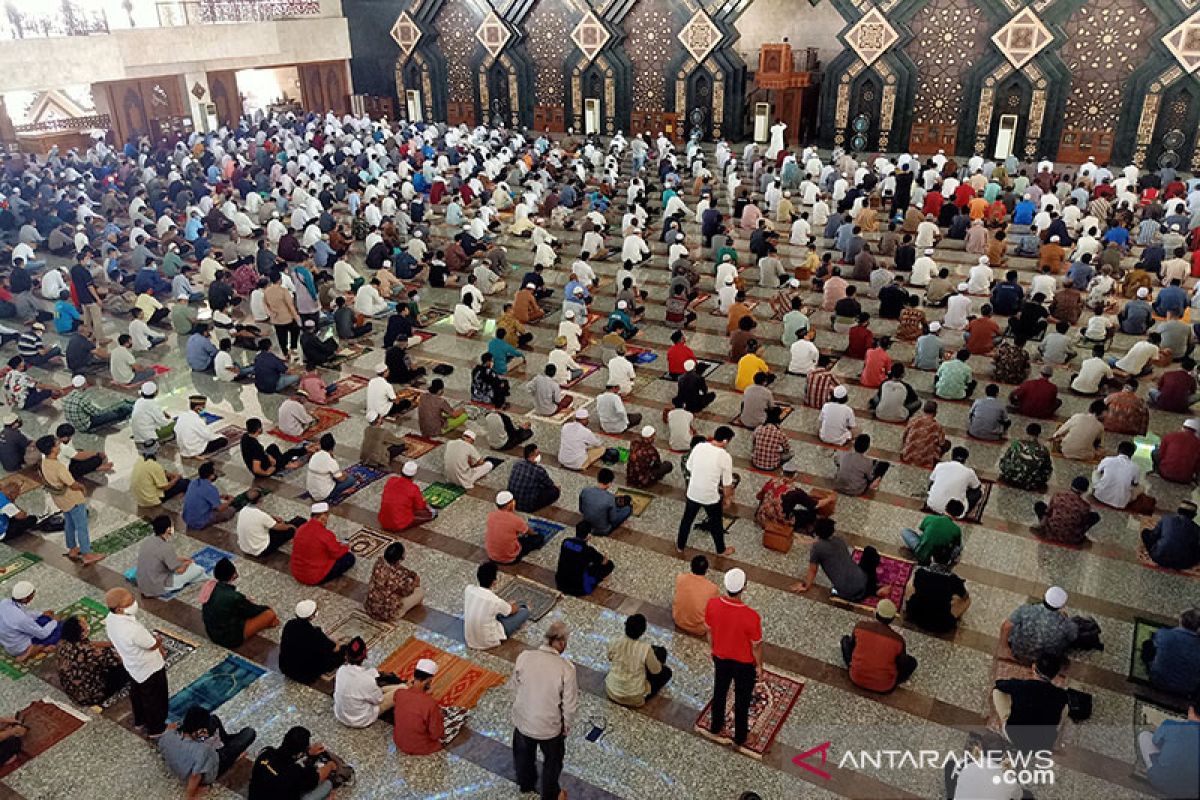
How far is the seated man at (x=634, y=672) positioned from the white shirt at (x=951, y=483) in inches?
115

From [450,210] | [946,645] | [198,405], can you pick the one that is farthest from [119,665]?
[450,210]

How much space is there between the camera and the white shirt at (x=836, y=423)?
8.27 metres

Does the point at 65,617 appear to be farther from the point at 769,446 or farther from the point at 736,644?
Result: the point at 769,446

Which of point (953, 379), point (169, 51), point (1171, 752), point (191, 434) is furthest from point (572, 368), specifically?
point (169, 51)

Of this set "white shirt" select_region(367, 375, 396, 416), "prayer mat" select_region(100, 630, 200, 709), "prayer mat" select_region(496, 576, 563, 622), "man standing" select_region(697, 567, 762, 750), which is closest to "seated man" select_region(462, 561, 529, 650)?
"prayer mat" select_region(496, 576, 563, 622)

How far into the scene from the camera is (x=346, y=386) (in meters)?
10.2

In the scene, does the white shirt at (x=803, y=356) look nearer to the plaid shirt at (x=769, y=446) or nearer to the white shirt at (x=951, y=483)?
the plaid shirt at (x=769, y=446)

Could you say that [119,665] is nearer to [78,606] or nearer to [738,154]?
[78,606]

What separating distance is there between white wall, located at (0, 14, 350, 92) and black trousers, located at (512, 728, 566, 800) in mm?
21316

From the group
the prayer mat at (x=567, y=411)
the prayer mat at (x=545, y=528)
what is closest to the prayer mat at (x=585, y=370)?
the prayer mat at (x=567, y=411)

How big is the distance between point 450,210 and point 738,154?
9743mm

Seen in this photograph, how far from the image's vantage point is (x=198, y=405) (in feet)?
27.7

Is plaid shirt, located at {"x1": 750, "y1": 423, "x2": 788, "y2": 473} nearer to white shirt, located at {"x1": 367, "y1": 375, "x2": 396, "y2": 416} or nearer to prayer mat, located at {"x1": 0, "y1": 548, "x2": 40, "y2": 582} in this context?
white shirt, located at {"x1": 367, "y1": 375, "x2": 396, "y2": 416}

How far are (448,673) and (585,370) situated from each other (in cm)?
512
